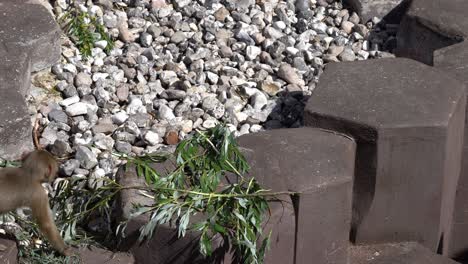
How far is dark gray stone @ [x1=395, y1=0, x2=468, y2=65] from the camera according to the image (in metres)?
5.90

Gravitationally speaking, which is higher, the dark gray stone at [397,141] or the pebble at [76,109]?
the dark gray stone at [397,141]

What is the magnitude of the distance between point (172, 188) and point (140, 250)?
0.91 ft

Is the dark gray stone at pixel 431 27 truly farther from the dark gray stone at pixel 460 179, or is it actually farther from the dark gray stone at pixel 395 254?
the dark gray stone at pixel 395 254

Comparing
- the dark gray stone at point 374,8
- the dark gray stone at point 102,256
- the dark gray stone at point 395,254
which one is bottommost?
the dark gray stone at point 395,254

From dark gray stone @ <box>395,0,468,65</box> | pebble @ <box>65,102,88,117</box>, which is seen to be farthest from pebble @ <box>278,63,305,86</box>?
pebble @ <box>65,102,88,117</box>

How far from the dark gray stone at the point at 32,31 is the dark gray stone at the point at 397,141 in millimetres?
1689

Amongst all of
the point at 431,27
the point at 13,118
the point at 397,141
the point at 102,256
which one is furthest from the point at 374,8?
the point at 102,256

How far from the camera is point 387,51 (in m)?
6.75

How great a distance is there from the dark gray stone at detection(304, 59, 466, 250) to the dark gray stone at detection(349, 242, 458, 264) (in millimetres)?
37

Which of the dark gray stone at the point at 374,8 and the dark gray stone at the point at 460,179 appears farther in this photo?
the dark gray stone at the point at 374,8

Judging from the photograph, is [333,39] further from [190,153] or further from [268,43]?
[190,153]

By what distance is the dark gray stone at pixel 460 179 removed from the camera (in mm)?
5262

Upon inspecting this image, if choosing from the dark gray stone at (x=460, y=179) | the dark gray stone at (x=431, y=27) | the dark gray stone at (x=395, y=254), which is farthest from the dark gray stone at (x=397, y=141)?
the dark gray stone at (x=431, y=27)

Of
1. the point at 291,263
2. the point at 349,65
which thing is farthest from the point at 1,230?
the point at 349,65
